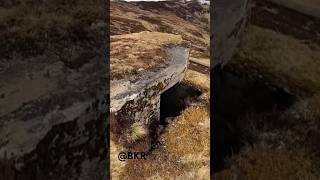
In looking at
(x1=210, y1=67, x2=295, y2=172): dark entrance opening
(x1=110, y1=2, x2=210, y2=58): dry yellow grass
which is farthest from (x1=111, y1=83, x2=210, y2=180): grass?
(x1=110, y1=2, x2=210, y2=58): dry yellow grass

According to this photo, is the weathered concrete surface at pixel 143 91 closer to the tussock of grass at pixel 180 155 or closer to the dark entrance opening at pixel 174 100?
the dark entrance opening at pixel 174 100

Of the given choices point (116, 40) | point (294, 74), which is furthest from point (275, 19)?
point (116, 40)

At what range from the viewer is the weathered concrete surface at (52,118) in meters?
11.2

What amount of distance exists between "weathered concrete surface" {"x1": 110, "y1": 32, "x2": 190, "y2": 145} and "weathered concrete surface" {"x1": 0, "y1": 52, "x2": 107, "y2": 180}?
3.15 metres

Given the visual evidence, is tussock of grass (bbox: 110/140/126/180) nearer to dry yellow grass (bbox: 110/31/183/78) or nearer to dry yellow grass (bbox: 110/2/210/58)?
dry yellow grass (bbox: 110/31/183/78)

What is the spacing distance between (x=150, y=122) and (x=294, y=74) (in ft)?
21.9

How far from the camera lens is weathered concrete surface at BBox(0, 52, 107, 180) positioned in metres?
11.2

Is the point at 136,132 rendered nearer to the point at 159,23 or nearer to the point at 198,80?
the point at 198,80

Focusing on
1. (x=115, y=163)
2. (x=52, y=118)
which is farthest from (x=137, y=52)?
(x=52, y=118)

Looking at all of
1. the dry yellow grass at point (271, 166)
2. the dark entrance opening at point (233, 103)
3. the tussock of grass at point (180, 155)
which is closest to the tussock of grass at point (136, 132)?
the tussock of grass at point (180, 155)

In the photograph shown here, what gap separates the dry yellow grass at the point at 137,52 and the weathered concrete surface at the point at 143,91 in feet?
0.86

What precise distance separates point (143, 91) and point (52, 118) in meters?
6.71

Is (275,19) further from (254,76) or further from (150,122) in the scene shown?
(150,122)

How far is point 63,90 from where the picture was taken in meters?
12.5
